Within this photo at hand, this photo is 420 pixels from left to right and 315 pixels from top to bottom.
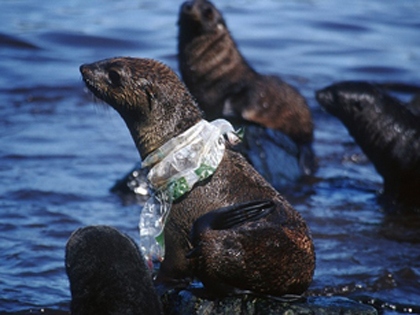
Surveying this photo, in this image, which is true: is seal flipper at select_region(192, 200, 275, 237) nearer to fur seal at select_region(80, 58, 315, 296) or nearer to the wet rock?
fur seal at select_region(80, 58, 315, 296)

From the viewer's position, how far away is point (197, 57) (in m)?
12.2

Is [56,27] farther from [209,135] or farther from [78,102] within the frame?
[209,135]

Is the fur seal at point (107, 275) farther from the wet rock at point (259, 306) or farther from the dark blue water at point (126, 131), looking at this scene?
the dark blue water at point (126, 131)

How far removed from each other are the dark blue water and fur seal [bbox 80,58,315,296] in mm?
752

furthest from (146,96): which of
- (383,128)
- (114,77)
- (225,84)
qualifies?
(225,84)

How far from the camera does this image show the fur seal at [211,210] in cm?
615

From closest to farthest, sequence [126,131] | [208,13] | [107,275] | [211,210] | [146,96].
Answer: [107,275] < [211,210] < [146,96] < [208,13] < [126,131]

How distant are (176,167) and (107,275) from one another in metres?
0.99

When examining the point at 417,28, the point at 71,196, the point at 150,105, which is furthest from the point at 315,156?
the point at 417,28

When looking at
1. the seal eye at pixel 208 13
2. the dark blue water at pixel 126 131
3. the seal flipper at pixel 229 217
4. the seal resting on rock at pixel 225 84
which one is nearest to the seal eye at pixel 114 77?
the dark blue water at pixel 126 131

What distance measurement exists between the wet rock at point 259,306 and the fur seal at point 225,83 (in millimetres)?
5560

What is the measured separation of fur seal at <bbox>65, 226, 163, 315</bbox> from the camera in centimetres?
579

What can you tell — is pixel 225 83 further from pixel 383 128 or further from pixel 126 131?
pixel 383 128

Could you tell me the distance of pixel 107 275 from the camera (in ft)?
19.6
